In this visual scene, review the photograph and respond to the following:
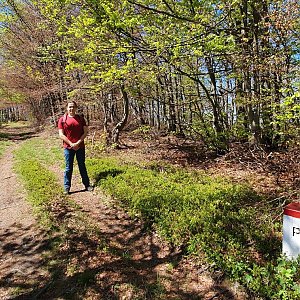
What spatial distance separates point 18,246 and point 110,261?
1.67 metres

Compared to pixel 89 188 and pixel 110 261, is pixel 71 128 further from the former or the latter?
pixel 110 261

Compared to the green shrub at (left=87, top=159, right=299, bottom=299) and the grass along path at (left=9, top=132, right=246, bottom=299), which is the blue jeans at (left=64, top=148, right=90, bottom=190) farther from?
the green shrub at (left=87, top=159, right=299, bottom=299)

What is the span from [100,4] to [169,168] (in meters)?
4.91

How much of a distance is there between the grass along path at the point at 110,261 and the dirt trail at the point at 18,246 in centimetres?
21

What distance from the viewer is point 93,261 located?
13.3 feet

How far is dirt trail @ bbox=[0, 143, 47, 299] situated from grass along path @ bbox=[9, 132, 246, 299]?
0.21 meters

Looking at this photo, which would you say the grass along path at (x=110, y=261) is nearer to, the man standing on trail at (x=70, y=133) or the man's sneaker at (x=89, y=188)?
the man's sneaker at (x=89, y=188)

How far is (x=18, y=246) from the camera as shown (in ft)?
15.0

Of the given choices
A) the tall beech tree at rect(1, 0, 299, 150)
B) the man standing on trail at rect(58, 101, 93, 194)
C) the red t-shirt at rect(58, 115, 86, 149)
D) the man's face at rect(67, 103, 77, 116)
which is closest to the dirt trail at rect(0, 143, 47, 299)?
the man standing on trail at rect(58, 101, 93, 194)

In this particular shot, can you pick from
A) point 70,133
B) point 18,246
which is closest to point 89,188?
point 70,133

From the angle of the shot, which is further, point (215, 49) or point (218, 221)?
point (215, 49)

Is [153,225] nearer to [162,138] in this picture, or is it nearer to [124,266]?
[124,266]

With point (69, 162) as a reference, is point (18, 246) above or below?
below

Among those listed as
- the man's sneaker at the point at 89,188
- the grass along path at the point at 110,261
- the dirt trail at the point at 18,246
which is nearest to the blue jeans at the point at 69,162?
the man's sneaker at the point at 89,188
